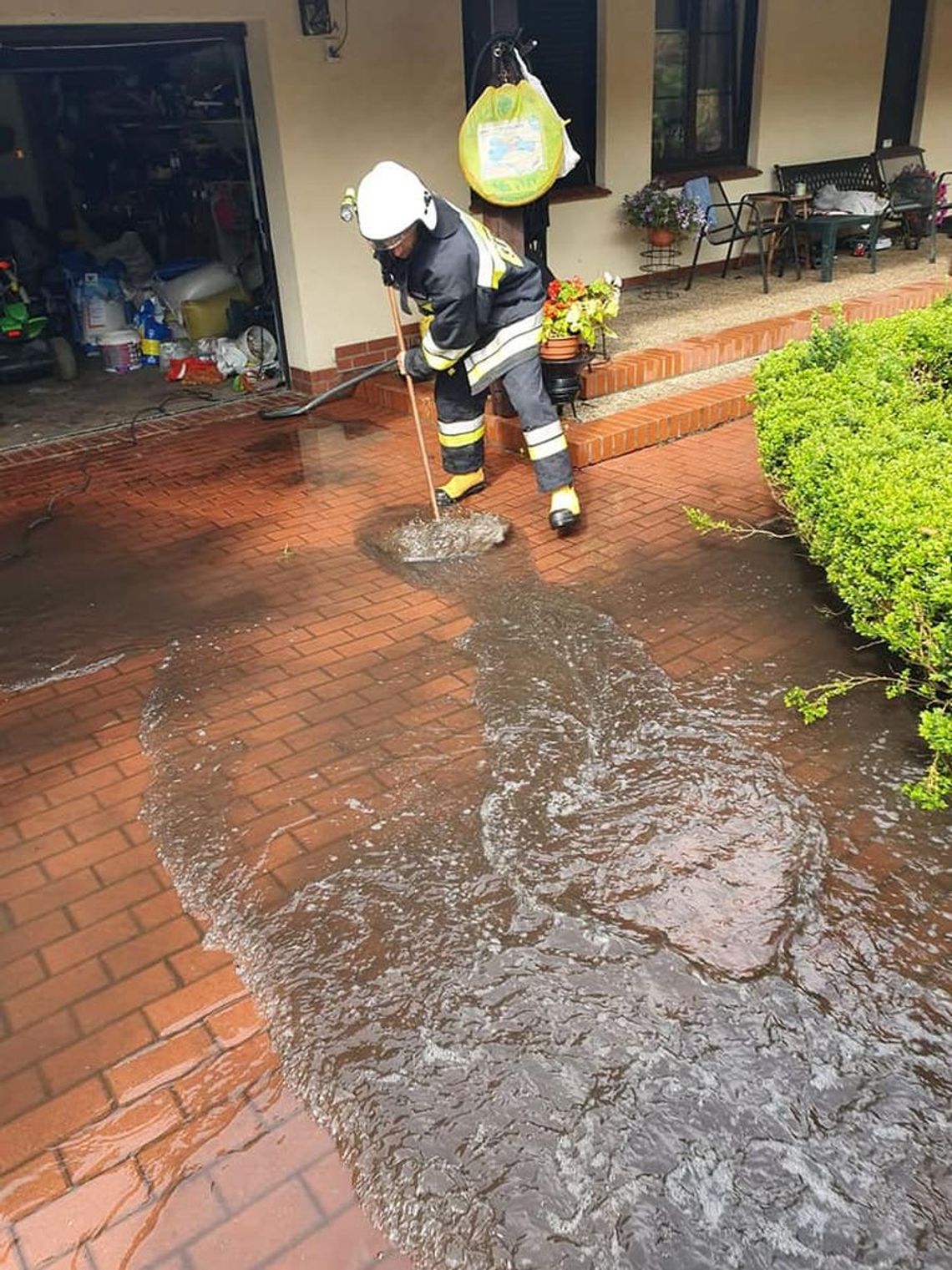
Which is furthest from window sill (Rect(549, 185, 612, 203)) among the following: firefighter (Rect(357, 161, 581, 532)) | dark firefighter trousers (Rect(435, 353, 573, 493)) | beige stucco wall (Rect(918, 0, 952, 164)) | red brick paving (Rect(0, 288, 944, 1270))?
beige stucco wall (Rect(918, 0, 952, 164))

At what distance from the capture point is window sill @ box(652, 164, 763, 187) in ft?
30.4

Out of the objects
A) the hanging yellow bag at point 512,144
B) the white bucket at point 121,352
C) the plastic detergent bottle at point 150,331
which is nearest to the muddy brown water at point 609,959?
the hanging yellow bag at point 512,144

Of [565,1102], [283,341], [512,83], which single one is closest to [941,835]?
[565,1102]

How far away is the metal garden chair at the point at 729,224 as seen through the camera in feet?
29.8

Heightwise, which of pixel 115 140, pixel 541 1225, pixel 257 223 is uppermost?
pixel 115 140

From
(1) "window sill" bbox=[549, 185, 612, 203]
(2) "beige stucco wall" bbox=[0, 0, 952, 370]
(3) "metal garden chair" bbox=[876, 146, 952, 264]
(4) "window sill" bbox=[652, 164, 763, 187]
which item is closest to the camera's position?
(2) "beige stucco wall" bbox=[0, 0, 952, 370]

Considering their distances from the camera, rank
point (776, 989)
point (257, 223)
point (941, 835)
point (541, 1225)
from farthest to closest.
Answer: point (257, 223), point (941, 835), point (776, 989), point (541, 1225)

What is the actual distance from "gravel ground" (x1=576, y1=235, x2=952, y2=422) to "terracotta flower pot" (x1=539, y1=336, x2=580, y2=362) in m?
0.54

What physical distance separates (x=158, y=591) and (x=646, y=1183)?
356 cm

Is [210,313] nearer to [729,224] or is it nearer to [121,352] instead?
[121,352]

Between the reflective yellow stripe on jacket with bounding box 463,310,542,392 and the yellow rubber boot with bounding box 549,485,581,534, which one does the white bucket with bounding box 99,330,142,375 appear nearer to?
the reflective yellow stripe on jacket with bounding box 463,310,542,392

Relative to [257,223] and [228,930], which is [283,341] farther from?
[228,930]

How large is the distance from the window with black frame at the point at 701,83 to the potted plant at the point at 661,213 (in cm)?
67

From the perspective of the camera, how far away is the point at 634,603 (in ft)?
14.5
